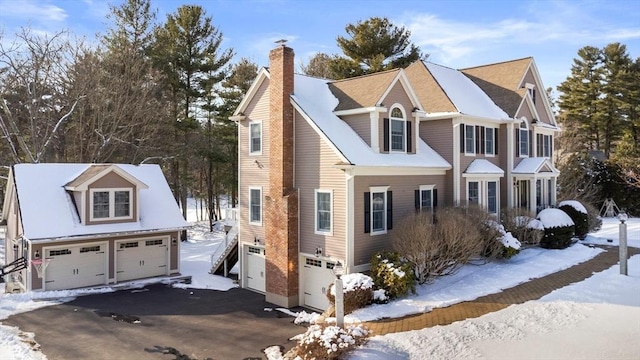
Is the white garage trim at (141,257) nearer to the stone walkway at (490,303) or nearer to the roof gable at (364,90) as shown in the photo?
the roof gable at (364,90)

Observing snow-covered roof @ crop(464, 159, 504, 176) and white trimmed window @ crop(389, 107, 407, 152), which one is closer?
white trimmed window @ crop(389, 107, 407, 152)

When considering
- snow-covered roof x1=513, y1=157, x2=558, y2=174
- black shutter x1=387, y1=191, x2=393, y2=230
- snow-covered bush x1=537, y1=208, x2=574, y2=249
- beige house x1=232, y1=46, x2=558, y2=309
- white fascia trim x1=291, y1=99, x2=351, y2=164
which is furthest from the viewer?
snow-covered roof x1=513, y1=157, x2=558, y2=174

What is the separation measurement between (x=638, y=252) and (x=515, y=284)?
9.00 m

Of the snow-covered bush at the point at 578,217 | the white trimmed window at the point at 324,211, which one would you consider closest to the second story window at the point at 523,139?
the snow-covered bush at the point at 578,217

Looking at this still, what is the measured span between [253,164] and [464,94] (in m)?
11.2

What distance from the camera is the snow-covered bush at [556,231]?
68.0ft

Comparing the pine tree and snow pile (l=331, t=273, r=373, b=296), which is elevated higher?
the pine tree

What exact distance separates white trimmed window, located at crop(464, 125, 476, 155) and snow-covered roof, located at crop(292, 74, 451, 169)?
4.91 ft

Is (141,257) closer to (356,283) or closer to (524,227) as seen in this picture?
(356,283)

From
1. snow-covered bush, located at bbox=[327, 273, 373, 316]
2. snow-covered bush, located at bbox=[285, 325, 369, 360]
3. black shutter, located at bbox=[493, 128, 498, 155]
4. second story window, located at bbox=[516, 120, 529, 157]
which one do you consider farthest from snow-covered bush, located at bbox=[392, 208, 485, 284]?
second story window, located at bbox=[516, 120, 529, 157]

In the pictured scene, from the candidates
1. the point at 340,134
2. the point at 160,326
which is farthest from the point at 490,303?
the point at 160,326

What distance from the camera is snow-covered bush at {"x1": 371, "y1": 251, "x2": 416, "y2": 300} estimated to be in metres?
14.1

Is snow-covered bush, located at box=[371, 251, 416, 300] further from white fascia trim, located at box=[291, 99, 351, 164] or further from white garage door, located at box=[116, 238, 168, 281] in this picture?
white garage door, located at box=[116, 238, 168, 281]

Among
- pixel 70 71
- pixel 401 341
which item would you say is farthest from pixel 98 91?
pixel 401 341
